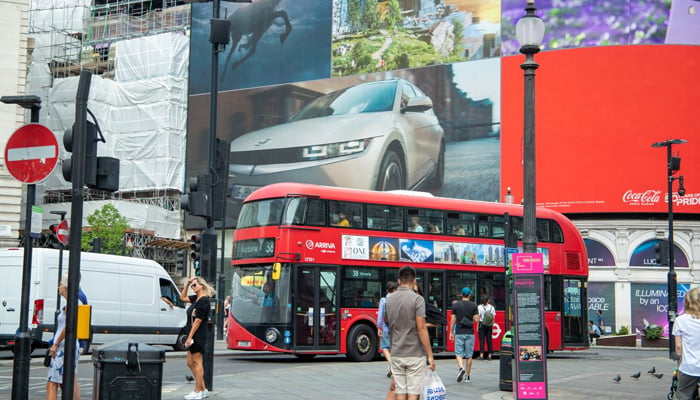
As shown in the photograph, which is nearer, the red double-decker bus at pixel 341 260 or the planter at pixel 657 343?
the red double-decker bus at pixel 341 260

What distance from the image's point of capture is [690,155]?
4934cm

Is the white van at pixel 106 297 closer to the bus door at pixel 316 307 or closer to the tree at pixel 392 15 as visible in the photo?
the bus door at pixel 316 307

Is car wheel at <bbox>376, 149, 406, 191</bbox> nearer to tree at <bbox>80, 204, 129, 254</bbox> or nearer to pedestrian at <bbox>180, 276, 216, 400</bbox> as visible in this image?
tree at <bbox>80, 204, 129, 254</bbox>

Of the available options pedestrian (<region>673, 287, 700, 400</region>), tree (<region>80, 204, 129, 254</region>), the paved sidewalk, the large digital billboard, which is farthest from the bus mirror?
the large digital billboard

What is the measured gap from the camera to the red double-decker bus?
21.3 m

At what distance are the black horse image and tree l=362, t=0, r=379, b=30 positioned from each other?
688 cm

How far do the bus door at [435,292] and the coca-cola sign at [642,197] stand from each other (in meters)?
28.8

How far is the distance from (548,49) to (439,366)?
1387 inches

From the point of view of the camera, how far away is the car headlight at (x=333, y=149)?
55906mm

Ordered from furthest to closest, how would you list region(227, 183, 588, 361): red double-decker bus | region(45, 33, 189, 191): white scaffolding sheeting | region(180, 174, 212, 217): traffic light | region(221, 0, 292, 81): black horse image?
region(221, 0, 292, 81): black horse image → region(45, 33, 189, 191): white scaffolding sheeting → region(227, 183, 588, 361): red double-decker bus → region(180, 174, 212, 217): traffic light

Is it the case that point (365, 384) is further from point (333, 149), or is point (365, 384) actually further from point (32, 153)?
point (333, 149)

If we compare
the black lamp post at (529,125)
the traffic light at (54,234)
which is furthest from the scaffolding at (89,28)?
the black lamp post at (529,125)

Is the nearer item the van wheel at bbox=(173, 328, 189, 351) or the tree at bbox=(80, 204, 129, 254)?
the van wheel at bbox=(173, 328, 189, 351)

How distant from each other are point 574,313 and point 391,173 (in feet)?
97.6
